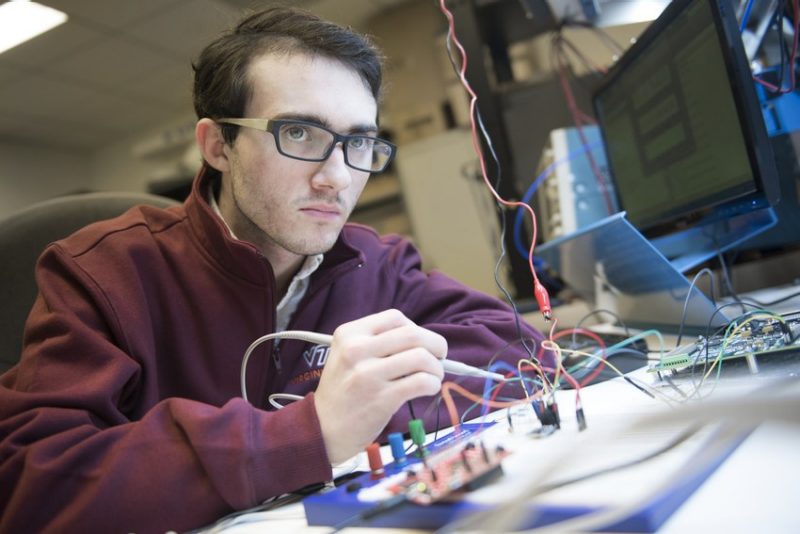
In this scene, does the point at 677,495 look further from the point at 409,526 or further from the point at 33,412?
the point at 33,412

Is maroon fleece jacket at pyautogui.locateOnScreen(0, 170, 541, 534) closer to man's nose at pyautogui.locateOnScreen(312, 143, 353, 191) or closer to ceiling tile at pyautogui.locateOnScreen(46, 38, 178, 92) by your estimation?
man's nose at pyautogui.locateOnScreen(312, 143, 353, 191)

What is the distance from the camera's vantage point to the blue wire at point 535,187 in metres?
1.62

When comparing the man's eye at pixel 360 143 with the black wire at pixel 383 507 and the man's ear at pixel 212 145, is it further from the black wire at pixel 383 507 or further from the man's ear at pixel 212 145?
the black wire at pixel 383 507

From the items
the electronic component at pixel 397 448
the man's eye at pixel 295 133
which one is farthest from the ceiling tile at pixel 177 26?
the electronic component at pixel 397 448

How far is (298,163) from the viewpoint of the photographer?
976 mm

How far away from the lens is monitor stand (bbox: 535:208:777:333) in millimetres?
935

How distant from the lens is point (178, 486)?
1.94ft

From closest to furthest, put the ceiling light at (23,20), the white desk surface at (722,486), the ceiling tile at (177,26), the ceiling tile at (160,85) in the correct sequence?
the white desk surface at (722,486)
the ceiling light at (23,20)
the ceiling tile at (177,26)
the ceiling tile at (160,85)

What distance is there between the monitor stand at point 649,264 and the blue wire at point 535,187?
30cm

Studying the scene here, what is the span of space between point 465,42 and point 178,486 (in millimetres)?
1618

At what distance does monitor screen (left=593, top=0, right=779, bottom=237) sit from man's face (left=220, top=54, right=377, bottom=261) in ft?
1.82

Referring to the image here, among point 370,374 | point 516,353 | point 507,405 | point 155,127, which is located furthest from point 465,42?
point 155,127

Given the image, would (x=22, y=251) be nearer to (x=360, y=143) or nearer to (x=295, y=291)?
(x=295, y=291)

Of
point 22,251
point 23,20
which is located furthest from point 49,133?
point 22,251
